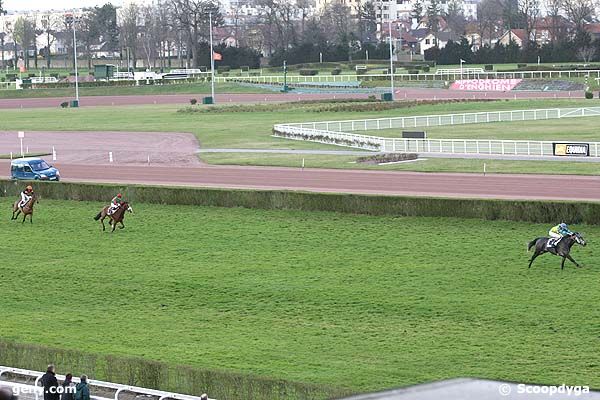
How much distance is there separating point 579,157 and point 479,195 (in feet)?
36.3

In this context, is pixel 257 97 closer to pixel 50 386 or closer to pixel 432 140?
pixel 432 140

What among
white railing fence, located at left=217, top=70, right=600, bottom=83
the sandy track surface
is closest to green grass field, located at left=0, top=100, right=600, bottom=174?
the sandy track surface

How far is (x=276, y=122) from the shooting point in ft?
247

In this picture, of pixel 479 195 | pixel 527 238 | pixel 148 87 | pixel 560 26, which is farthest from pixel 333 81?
pixel 527 238

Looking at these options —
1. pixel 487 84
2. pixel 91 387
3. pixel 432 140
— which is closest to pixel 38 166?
pixel 432 140

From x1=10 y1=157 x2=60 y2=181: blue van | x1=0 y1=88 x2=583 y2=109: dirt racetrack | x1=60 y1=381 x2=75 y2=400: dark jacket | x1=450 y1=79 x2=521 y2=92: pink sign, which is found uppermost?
x1=450 y1=79 x2=521 y2=92: pink sign

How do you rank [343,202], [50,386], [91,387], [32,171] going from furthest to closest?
1. [32,171]
2. [343,202]
3. [91,387]
4. [50,386]

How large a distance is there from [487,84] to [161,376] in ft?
304

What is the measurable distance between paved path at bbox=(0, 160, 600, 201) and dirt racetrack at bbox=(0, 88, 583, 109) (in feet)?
167

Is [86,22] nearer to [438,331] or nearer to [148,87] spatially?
[148,87]

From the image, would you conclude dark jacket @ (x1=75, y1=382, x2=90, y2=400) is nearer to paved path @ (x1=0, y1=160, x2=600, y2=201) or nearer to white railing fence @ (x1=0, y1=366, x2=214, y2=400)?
white railing fence @ (x1=0, y1=366, x2=214, y2=400)

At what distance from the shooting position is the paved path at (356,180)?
127ft

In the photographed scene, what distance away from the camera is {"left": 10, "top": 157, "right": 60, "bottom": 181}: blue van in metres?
46.4

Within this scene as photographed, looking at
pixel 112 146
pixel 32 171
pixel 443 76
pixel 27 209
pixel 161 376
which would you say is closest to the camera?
pixel 161 376
